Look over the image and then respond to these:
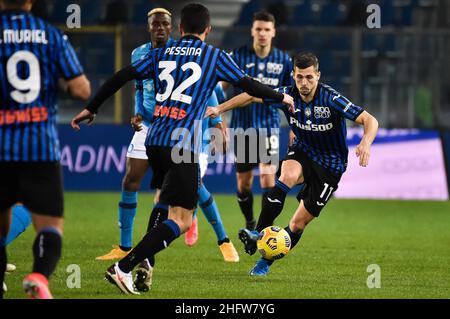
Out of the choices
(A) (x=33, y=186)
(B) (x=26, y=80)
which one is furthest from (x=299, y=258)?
(B) (x=26, y=80)

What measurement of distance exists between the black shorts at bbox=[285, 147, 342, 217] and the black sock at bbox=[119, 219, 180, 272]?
1836 mm

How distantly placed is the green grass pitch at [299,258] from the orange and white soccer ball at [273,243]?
0.67 ft

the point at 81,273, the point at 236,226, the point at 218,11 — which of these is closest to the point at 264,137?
the point at 236,226

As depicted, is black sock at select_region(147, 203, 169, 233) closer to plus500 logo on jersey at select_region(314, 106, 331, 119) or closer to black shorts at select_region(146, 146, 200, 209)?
black shorts at select_region(146, 146, 200, 209)

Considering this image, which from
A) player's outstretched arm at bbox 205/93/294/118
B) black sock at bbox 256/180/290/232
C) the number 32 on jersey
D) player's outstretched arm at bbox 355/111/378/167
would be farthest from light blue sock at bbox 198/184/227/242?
the number 32 on jersey

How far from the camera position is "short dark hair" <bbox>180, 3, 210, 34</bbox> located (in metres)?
6.88

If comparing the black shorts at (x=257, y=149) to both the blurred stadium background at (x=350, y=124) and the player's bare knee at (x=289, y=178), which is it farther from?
the player's bare knee at (x=289, y=178)

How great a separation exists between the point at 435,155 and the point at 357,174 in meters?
1.21

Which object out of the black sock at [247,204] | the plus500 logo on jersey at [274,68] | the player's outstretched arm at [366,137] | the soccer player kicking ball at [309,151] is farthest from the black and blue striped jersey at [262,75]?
the player's outstretched arm at [366,137]

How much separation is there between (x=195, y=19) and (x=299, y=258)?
310 cm

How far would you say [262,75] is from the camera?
432 inches

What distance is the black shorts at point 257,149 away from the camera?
11.0 metres

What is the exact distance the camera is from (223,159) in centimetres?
1541
